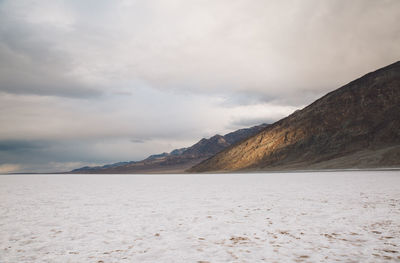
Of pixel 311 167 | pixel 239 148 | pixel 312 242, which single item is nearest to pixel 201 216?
pixel 312 242

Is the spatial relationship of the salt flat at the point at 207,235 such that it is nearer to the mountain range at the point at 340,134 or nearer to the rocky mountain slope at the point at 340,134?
the mountain range at the point at 340,134

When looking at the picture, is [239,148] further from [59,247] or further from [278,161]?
[59,247]

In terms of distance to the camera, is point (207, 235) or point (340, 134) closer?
point (207, 235)

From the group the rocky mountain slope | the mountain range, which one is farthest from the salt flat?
the rocky mountain slope

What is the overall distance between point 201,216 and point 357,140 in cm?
8432

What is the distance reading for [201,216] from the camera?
9656 mm

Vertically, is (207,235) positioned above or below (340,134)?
below

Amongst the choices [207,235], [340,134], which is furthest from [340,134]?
[207,235]

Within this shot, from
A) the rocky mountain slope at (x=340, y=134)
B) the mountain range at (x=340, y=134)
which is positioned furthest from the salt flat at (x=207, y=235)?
the rocky mountain slope at (x=340, y=134)

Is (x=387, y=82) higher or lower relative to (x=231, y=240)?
higher

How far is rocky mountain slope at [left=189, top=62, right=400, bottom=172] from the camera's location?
7350 cm

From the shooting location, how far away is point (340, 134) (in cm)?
8638

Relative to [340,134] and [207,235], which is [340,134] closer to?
[340,134]

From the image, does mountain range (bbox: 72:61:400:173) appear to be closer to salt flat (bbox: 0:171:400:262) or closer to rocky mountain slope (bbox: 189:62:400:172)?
rocky mountain slope (bbox: 189:62:400:172)
